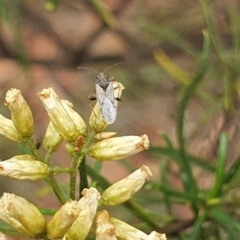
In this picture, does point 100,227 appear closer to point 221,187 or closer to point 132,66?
point 221,187

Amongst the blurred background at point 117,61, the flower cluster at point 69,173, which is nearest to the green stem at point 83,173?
the flower cluster at point 69,173

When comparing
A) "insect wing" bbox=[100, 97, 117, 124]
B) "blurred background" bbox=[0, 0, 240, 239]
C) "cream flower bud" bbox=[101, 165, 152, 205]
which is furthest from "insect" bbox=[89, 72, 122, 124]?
"blurred background" bbox=[0, 0, 240, 239]

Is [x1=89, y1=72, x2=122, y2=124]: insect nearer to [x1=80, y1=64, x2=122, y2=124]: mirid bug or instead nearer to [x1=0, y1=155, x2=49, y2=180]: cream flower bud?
[x1=80, y1=64, x2=122, y2=124]: mirid bug

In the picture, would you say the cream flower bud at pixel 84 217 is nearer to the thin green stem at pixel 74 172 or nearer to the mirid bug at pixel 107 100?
the thin green stem at pixel 74 172

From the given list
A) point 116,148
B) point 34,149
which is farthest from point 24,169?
point 116,148

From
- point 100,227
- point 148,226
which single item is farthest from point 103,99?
point 148,226

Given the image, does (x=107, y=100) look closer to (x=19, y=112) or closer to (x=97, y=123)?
(x=97, y=123)

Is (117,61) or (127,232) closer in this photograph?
(127,232)
